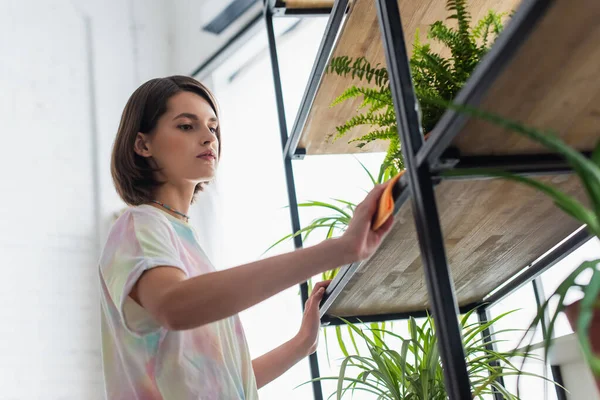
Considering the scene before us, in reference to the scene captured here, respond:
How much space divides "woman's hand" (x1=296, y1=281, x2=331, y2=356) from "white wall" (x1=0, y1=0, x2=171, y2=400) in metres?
1.73

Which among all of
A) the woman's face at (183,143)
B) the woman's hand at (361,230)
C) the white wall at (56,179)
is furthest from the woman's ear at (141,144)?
the white wall at (56,179)

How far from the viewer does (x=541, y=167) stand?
2.89ft

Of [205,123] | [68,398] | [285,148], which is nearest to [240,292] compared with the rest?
[205,123]

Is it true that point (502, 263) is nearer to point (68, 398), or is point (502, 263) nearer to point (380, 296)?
point (380, 296)

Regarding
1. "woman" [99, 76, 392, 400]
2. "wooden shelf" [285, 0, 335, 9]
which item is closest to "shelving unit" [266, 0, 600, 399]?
"woman" [99, 76, 392, 400]

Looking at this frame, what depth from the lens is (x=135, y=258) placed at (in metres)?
1.07

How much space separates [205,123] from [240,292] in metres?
0.55

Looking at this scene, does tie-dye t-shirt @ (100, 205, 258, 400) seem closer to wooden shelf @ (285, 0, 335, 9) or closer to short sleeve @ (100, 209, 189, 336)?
short sleeve @ (100, 209, 189, 336)

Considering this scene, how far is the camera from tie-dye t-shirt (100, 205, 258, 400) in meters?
1.08

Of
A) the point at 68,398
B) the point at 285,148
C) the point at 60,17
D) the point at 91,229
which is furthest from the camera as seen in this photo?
the point at 60,17

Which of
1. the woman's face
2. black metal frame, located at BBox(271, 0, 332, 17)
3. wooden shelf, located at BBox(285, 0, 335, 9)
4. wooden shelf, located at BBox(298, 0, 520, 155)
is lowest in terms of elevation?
the woman's face

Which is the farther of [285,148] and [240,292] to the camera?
[285,148]

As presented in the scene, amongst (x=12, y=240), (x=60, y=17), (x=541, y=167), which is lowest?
(x=541, y=167)

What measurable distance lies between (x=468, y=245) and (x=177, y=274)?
0.50 m
